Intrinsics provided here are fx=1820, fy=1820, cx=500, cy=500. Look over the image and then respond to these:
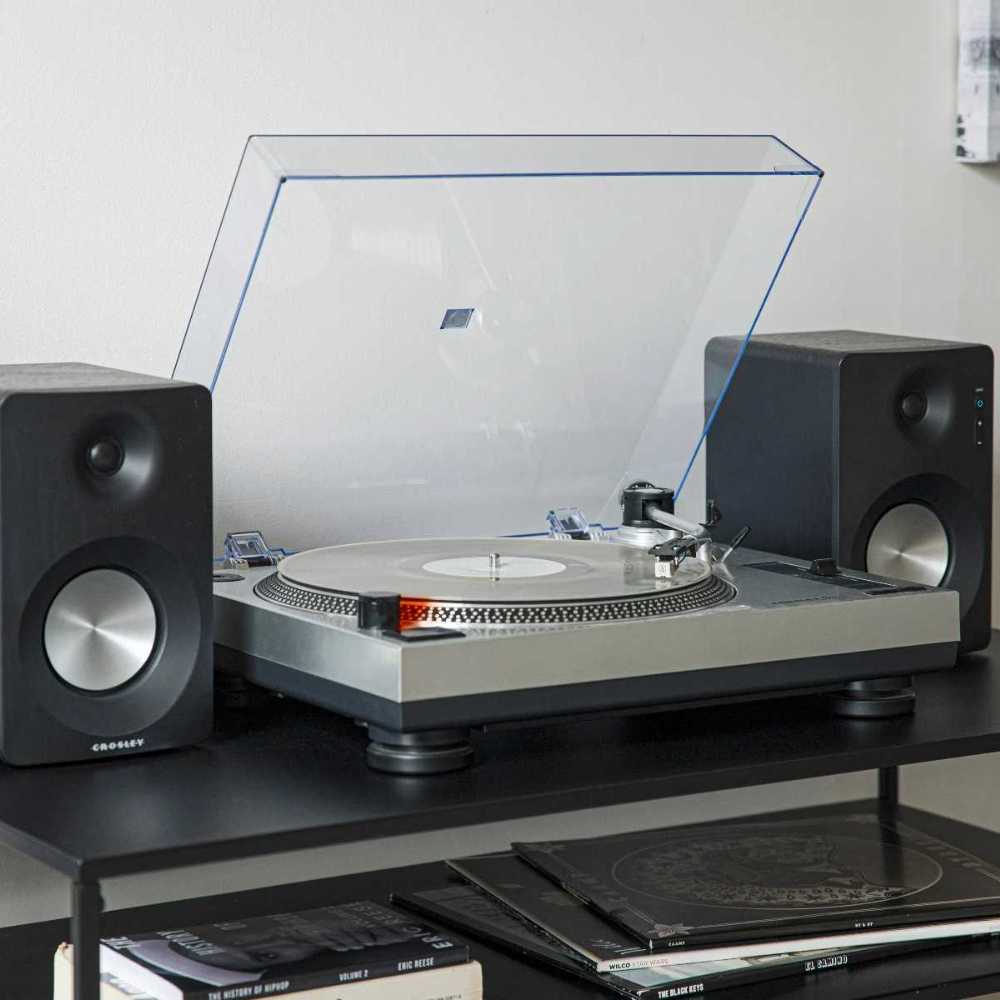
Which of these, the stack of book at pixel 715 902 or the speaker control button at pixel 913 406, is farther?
the speaker control button at pixel 913 406

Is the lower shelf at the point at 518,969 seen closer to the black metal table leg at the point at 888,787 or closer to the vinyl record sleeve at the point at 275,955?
the vinyl record sleeve at the point at 275,955

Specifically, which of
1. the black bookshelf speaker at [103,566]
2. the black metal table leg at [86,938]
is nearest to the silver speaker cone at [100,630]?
the black bookshelf speaker at [103,566]

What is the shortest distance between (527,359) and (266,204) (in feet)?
1.05

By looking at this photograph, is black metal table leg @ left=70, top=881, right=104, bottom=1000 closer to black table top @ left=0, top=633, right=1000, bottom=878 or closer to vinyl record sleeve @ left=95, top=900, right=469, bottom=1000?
black table top @ left=0, top=633, right=1000, bottom=878

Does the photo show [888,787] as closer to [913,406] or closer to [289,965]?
[913,406]

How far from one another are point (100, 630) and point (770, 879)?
65 cm

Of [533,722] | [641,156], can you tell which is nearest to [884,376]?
[641,156]

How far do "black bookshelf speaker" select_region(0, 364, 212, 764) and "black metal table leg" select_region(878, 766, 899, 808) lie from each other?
37.9 inches

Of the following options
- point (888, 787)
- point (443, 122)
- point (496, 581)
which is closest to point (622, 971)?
point (496, 581)

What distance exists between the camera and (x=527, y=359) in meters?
1.57

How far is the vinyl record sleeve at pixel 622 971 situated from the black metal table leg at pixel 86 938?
456 millimetres

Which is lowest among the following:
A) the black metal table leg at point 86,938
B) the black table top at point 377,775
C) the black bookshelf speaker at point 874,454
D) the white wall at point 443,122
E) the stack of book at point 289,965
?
the stack of book at point 289,965

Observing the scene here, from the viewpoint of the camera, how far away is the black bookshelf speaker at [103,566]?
4.03 feet

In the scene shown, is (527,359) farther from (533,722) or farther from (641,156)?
(533,722)
